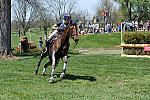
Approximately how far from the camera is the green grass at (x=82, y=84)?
10.2 m

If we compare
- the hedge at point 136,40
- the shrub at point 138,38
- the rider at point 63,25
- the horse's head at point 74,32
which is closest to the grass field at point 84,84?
the horse's head at point 74,32

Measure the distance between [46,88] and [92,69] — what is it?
5131mm

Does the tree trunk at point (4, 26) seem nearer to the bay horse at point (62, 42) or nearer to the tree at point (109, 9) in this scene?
the bay horse at point (62, 42)

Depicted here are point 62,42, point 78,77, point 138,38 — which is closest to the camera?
point 62,42

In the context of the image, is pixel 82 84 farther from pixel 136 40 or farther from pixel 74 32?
pixel 136 40

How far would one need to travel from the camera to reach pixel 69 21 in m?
12.5

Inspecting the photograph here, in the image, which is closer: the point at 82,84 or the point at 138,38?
the point at 82,84

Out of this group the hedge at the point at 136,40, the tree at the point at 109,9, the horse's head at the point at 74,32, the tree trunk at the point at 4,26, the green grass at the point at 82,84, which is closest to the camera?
the green grass at the point at 82,84

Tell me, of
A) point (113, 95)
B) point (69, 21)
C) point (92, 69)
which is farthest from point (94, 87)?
point (92, 69)

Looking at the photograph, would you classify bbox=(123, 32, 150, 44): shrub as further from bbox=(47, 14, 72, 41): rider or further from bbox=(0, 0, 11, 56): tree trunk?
bbox=(47, 14, 72, 41): rider

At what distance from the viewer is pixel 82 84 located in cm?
1206

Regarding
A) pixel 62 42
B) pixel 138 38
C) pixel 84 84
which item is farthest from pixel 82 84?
pixel 138 38

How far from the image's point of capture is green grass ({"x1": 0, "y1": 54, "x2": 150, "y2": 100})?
10183 millimetres

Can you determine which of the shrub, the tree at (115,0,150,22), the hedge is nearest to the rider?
the hedge
